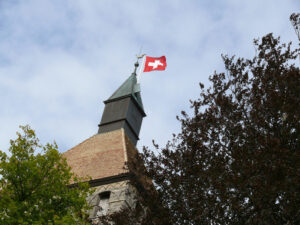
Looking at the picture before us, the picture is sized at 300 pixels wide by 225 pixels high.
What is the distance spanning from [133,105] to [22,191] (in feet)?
52.8

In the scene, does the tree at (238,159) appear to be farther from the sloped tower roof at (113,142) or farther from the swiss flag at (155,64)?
the swiss flag at (155,64)

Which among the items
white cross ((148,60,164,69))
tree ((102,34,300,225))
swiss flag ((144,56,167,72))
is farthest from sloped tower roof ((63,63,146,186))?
tree ((102,34,300,225))

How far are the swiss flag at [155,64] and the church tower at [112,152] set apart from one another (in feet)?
7.91

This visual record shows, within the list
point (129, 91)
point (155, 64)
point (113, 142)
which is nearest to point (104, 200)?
point (113, 142)

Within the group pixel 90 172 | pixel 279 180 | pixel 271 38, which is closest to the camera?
pixel 279 180

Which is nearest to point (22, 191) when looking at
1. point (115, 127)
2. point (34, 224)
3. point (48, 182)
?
point (48, 182)

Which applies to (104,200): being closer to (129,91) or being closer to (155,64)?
(129,91)

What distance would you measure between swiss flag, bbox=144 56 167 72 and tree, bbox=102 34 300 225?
1804 centimetres

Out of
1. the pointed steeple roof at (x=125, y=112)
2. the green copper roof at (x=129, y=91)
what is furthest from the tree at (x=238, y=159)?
the green copper roof at (x=129, y=91)

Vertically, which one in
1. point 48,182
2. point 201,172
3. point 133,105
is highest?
point 133,105

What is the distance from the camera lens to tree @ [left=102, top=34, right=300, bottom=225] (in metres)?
7.00

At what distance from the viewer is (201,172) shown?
28.2 ft

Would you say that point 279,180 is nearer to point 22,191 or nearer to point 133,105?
point 22,191

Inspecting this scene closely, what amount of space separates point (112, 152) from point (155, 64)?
9024mm
